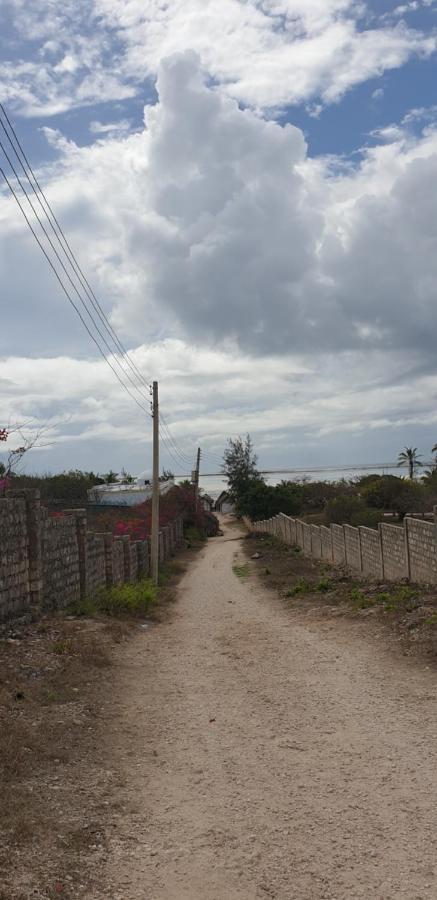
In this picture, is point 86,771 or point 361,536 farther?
point 361,536

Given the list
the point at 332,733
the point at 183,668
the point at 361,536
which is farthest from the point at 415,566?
the point at 332,733

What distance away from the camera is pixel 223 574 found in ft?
93.4

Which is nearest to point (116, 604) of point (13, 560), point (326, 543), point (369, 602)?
point (13, 560)

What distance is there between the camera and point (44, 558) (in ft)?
41.6

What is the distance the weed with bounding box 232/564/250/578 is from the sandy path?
54.0 feet

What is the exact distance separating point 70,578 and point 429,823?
1099 centimetres

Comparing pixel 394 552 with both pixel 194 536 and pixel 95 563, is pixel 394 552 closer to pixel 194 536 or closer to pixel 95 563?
pixel 95 563

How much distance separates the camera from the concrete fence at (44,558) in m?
11.0

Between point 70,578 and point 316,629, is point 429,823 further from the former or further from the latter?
point 70,578

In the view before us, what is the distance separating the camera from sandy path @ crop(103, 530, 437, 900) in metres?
4.08

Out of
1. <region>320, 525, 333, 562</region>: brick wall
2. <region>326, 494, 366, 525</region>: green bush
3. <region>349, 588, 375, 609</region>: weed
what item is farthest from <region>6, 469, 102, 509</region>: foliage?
<region>349, 588, 375, 609</region>: weed

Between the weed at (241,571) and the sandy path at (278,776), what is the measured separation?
16.5 m

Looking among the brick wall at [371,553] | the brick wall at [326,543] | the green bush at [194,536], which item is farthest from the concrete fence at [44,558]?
the green bush at [194,536]

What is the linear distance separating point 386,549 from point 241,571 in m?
11.9
